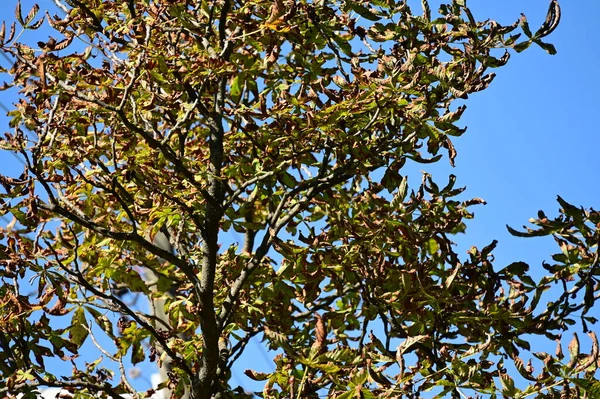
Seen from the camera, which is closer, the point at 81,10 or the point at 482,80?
the point at 482,80

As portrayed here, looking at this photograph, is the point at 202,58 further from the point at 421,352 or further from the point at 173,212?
the point at 421,352

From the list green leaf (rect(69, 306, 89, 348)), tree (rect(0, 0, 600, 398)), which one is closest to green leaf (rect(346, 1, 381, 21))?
tree (rect(0, 0, 600, 398))

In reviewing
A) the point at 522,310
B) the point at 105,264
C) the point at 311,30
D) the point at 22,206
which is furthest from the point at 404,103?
the point at 22,206

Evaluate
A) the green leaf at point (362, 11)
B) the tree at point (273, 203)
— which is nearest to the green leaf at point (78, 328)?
the tree at point (273, 203)

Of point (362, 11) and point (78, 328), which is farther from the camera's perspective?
point (78, 328)

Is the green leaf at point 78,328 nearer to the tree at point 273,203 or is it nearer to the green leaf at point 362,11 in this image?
the tree at point 273,203

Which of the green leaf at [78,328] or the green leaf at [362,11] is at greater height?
the green leaf at [362,11]

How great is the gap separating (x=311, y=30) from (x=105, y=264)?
1.91 meters

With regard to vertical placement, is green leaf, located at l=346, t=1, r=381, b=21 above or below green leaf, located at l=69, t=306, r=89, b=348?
above

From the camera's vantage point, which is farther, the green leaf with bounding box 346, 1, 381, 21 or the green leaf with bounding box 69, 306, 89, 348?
the green leaf with bounding box 69, 306, 89, 348

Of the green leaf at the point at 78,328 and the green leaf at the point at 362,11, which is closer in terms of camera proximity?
the green leaf at the point at 362,11

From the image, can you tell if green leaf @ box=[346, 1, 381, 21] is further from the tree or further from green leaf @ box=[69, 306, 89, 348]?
Result: green leaf @ box=[69, 306, 89, 348]

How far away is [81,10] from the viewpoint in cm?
521

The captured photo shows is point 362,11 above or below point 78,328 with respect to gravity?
above
